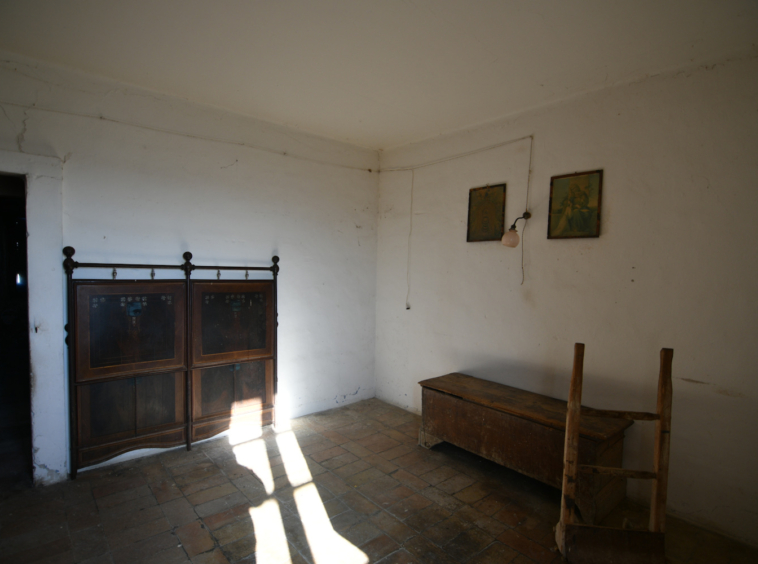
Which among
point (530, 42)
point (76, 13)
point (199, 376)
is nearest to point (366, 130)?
point (530, 42)

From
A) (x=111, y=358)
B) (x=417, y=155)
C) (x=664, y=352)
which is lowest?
(x=111, y=358)

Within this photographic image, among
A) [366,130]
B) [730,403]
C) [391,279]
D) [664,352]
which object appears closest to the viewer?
[664,352]

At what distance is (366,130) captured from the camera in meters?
4.36

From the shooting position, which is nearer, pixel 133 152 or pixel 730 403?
pixel 730 403

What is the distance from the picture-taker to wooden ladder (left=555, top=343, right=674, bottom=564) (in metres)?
2.07

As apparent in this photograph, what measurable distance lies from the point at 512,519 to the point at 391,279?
2.93 metres

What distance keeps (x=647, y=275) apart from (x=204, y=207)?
3891 mm

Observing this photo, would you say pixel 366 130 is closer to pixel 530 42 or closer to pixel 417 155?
pixel 417 155

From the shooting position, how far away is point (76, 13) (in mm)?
2402

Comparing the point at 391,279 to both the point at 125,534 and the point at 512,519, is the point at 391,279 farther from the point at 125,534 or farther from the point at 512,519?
the point at 125,534

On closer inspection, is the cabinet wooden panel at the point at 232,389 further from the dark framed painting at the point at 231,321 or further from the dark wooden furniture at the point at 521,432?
the dark wooden furniture at the point at 521,432

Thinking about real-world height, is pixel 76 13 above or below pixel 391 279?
above

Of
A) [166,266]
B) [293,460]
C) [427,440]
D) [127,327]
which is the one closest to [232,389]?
[293,460]

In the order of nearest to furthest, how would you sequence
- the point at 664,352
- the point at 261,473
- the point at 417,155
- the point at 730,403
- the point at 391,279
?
the point at 664,352 → the point at 730,403 → the point at 261,473 → the point at 417,155 → the point at 391,279
